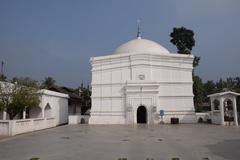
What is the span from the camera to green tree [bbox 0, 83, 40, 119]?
17.2 meters

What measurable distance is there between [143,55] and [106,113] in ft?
28.5

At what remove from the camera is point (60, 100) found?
2820cm

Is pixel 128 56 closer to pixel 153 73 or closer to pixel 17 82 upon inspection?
pixel 153 73

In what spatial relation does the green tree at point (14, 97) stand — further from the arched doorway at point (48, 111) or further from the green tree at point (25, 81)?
the arched doorway at point (48, 111)

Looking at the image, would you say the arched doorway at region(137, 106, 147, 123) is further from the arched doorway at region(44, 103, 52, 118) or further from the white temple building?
the arched doorway at region(44, 103, 52, 118)

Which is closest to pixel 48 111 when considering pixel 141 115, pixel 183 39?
pixel 141 115

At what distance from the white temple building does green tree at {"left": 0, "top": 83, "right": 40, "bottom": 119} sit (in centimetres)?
1053

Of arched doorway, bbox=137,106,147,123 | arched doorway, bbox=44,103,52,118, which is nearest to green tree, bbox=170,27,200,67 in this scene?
arched doorway, bbox=137,106,147,123

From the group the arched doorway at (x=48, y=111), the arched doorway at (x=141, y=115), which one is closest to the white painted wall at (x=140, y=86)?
the arched doorway at (x=141, y=115)

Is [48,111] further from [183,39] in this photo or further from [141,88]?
[183,39]

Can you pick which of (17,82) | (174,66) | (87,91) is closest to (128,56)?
(174,66)

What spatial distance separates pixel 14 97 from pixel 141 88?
1412 centimetres

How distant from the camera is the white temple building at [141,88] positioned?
2592 centimetres

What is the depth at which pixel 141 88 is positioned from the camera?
85.3 ft
